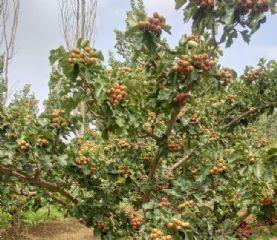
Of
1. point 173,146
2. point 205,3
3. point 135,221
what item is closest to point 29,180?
point 135,221

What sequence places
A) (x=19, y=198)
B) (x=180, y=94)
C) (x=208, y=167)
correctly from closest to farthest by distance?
(x=180, y=94) < (x=208, y=167) < (x=19, y=198)

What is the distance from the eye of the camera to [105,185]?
4547 mm

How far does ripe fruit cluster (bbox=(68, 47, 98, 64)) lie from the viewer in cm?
312

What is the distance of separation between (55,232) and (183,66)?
9.99 metres

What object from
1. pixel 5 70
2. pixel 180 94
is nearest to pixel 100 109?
pixel 180 94

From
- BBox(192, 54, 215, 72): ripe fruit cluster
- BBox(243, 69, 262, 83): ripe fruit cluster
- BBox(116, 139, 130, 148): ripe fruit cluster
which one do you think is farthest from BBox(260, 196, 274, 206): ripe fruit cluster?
BBox(243, 69, 262, 83): ripe fruit cluster

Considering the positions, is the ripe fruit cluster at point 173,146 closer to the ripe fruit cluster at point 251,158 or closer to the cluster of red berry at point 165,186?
the cluster of red berry at point 165,186

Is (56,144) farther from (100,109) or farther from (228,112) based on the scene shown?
(228,112)

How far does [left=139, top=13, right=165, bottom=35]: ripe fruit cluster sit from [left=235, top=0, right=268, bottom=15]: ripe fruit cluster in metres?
0.67

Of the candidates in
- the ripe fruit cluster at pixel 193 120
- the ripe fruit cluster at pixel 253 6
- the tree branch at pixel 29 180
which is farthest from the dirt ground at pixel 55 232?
the ripe fruit cluster at pixel 253 6

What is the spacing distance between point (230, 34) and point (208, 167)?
1.19 meters

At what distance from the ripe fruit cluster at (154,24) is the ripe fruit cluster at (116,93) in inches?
22.1

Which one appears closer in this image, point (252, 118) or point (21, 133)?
point (21, 133)

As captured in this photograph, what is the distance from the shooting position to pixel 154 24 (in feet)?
11.4
